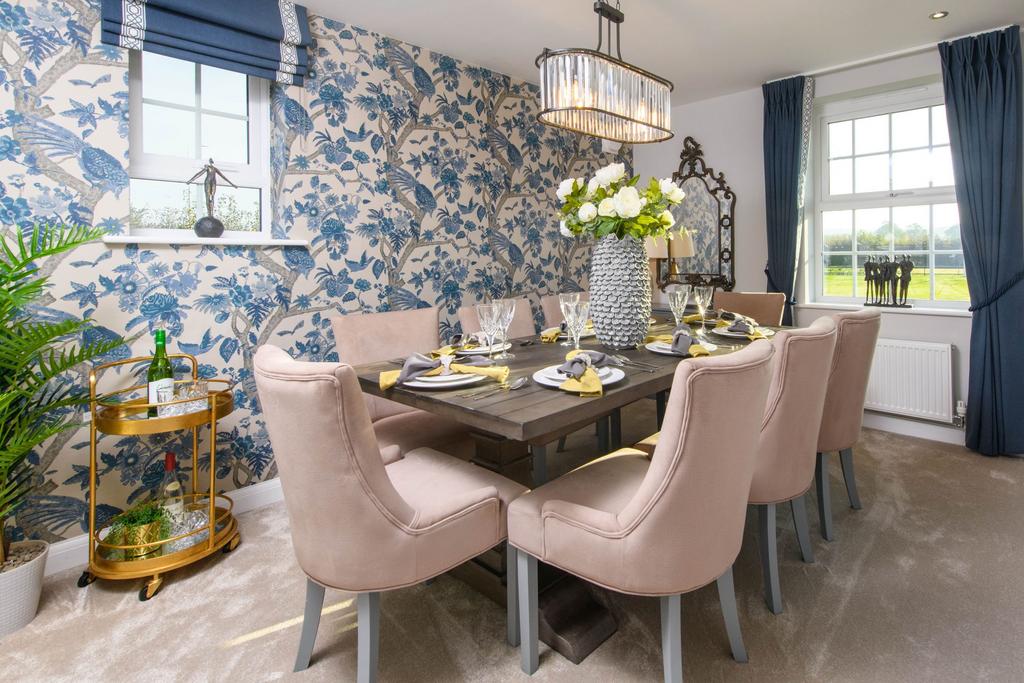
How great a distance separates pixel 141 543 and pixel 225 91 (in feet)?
6.74

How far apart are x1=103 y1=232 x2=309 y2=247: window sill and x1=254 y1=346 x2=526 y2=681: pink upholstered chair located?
132cm

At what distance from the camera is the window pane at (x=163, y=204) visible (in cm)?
240

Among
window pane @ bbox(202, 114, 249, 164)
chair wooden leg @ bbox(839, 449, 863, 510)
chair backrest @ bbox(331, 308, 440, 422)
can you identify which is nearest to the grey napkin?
chair backrest @ bbox(331, 308, 440, 422)

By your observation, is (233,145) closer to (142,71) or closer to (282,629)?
(142,71)

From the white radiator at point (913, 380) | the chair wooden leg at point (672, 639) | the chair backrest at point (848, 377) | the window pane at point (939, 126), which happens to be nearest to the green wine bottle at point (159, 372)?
the chair wooden leg at point (672, 639)

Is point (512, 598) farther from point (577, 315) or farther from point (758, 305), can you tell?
point (758, 305)

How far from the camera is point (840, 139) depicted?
390 centimetres

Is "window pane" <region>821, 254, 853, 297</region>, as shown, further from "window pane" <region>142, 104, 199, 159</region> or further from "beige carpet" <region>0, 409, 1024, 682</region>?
"window pane" <region>142, 104, 199, 159</region>

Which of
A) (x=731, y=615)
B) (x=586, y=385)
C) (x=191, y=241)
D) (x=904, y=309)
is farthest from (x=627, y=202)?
(x=904, y=309)

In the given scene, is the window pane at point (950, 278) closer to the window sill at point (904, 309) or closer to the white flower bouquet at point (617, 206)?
the window sill at point (904, 309)

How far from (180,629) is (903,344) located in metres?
4.05

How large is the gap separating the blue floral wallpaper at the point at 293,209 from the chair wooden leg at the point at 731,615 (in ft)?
7.14

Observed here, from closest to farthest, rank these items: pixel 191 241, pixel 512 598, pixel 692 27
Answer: pixel 512 598 < pixel 191 241 < pixel 692 27

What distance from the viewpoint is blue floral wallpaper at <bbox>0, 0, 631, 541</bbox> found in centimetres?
209
